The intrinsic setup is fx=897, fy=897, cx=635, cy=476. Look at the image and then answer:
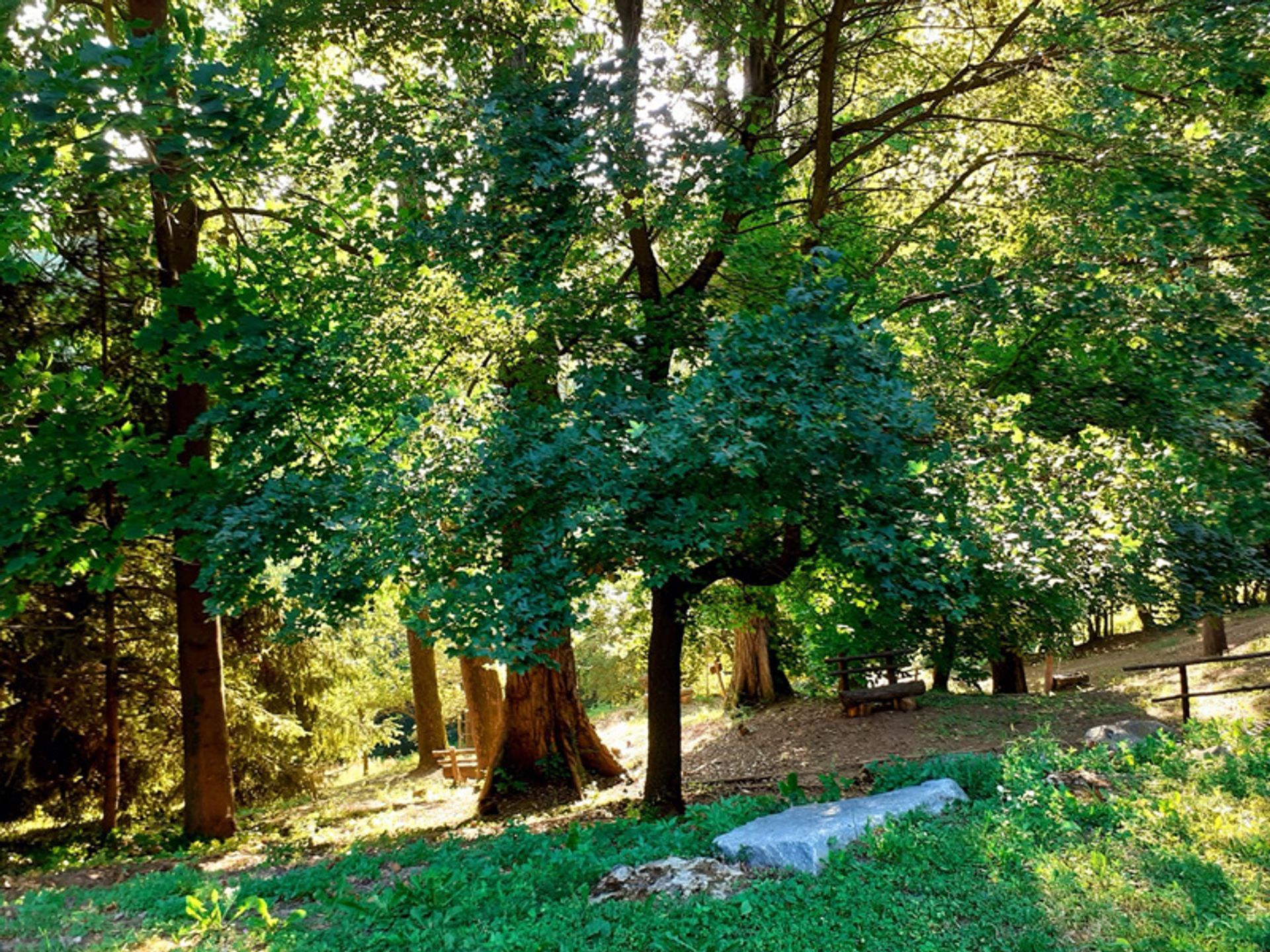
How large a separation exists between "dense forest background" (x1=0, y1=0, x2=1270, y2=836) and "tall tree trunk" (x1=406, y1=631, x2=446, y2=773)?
663cm

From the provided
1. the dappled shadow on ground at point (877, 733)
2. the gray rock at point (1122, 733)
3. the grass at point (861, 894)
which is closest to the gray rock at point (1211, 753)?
the grass at point (861, 894)

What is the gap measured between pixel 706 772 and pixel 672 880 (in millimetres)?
8813

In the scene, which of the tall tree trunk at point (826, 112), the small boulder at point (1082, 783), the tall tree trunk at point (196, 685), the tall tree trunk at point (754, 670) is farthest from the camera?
the tall tree trunk at point (754, 670)

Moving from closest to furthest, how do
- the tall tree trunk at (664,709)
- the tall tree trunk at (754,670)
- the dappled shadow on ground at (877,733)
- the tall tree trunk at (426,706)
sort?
the tall tree trunk at (664,709)
the dappled shadow on ground at (877,733)
the tall tree trunk at (426,706)
the tall tree trunk at (754,670)

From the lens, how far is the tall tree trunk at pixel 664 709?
29.9 ft

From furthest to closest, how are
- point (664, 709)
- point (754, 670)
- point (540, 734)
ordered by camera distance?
point (754, 670)
point (540, 734)
point (664, 709)

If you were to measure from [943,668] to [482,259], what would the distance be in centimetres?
1553

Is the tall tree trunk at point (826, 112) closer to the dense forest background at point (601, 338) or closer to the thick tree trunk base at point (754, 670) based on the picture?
the dense forest background at point (601, 338)

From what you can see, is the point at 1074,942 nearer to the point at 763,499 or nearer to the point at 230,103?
the point at 763,499

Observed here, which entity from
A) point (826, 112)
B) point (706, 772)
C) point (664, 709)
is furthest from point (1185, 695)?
point (826, 112)

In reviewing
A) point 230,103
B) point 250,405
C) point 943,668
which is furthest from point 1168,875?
point 943,668

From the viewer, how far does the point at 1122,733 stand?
9.92 meters

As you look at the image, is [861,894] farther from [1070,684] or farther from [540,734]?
[1070,684]

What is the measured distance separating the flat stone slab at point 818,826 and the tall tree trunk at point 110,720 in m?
8.78
